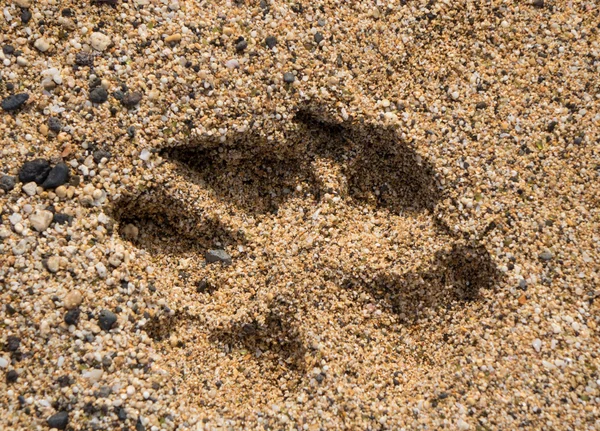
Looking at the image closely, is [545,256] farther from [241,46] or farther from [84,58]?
[84,58]

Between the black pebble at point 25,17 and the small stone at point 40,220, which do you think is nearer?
the small stone at point 40,220

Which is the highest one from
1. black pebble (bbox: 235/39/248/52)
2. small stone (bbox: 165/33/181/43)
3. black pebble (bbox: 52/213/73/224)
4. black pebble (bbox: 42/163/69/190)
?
black pebble (bbox: 235/39/248/52)

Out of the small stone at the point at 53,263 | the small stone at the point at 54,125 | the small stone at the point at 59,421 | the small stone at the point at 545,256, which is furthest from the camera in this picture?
the small stone at the point at 545,256

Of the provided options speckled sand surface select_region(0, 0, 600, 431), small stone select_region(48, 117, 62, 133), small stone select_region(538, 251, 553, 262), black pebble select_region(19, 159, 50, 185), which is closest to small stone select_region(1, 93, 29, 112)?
speckled sand surface select_region(0, 0, 600, 431)

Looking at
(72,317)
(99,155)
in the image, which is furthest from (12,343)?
(99,155)

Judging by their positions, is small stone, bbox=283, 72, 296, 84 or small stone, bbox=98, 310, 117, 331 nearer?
small stone, bbox=98, 310, 117, 331

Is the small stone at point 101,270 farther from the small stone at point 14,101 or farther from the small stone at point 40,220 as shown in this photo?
the small stone at point 14,101

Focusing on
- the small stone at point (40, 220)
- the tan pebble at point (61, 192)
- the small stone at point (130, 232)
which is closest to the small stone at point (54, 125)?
the tan pebble at point (61, 192)

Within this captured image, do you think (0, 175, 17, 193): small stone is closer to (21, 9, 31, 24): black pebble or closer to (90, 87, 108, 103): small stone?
(90, 87, 108, 103): small stone
